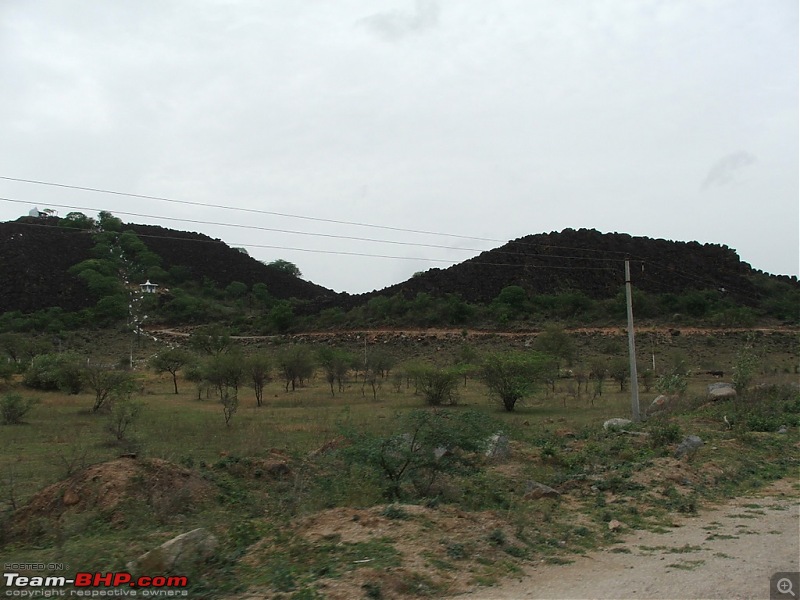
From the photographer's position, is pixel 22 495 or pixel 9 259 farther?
pixel 9 259

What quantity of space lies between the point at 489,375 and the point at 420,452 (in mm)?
18239

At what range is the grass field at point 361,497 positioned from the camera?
22.7 ft

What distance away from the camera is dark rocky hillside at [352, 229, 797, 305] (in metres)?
82.7

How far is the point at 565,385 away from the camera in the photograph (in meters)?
37.1

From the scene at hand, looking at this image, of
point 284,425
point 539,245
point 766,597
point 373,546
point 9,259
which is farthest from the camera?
point 539,245

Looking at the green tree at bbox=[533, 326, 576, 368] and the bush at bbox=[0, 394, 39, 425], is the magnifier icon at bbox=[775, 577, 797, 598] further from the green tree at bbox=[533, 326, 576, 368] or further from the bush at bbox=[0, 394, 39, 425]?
the green tree at bbox=[533, 326, 576, 368]

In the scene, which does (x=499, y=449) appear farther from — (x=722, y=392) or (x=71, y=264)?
(x=71, y=264)

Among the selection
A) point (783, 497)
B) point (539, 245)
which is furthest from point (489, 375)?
point (539, 245)

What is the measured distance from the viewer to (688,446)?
14.6 meters

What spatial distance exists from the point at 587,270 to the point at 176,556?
8577cm

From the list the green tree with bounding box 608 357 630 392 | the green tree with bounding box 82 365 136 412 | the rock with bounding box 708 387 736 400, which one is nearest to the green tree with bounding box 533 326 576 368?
the green tree with bounding box 608 357 630 392

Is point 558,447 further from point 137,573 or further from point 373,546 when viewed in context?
point 137,573

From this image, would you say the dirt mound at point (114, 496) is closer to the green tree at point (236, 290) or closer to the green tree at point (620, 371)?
the green tree at point (620, 371)

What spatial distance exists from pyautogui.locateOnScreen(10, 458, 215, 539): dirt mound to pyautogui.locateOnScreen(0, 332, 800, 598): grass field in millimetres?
45
